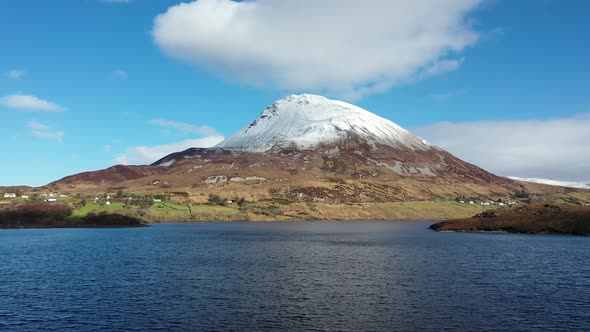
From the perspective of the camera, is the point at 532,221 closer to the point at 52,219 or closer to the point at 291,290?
the point at 291,290

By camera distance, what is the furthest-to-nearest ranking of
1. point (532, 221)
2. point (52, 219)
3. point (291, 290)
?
point (52, 219), point (532, 221), point (291, 290)

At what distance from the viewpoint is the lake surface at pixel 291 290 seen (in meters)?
40.7

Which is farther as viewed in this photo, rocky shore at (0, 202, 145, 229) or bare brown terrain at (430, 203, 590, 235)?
rocky shore at (0, 202, 145, 229)

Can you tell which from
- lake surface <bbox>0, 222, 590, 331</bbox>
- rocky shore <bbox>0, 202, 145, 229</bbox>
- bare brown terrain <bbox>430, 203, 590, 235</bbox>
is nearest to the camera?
lake surface <bbox>0, 222, 590, 331</bbox>

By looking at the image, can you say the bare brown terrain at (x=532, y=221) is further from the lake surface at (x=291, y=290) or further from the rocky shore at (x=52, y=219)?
the rocky shore at (x=52, y=219)

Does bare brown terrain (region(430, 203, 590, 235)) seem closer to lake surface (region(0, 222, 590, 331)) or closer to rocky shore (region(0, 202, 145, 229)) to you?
lake surface (region(0, 222, 590, 331))

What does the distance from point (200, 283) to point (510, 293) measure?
37.9 metres

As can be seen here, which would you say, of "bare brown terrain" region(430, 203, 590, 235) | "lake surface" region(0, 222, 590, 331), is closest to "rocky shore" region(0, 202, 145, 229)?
"lake surface" region(0, 222, 590, 331)

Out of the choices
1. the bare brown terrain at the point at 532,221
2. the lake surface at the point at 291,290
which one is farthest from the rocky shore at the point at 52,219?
the bare brown terrain at the point at 532,221

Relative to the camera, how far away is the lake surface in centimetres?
4069

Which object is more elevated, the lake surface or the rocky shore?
the rocky shore

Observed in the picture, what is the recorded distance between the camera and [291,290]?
180 feet

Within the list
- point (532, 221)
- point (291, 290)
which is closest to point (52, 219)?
point (291, 290)

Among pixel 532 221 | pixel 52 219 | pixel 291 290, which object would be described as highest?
pixel 532 221
